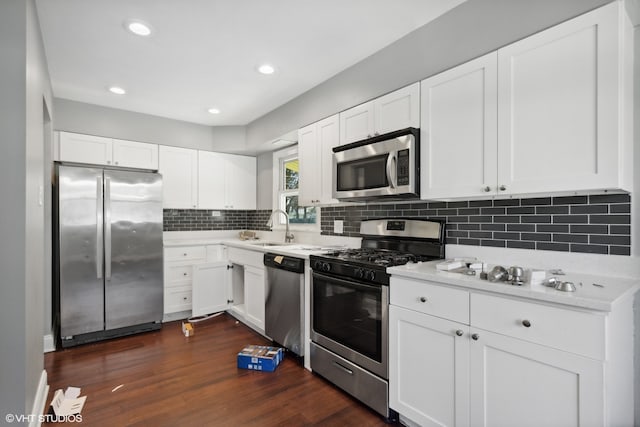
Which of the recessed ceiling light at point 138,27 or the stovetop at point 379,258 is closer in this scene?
the stovetop at point 379,258

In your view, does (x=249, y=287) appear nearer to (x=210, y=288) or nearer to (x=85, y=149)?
(x=210, y=288)

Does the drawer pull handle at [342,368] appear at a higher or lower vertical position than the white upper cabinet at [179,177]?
lower

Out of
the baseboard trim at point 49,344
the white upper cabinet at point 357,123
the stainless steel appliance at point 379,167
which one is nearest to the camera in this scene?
the stainless steel appliance at point 379,167

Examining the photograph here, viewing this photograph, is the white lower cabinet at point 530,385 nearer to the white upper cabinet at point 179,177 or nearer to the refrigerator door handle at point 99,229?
the refrigerator door handle at point 99,229

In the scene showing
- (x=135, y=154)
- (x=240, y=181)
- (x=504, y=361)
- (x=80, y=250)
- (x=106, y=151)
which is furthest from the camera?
(x=240, y=181)

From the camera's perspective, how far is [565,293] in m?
1.31

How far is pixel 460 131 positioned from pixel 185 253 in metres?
3.34

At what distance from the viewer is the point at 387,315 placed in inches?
77.9

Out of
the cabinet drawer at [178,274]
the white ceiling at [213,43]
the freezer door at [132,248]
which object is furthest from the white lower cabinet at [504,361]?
the cabinet drawer at [178,274]

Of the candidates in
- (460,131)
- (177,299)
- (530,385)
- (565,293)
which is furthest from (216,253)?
(565,293)

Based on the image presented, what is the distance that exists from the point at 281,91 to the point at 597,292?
2.94 meters

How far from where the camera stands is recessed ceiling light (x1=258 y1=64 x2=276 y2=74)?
279cm

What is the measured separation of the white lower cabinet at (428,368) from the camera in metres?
1.63

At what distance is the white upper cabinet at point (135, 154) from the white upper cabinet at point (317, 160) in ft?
6.46
